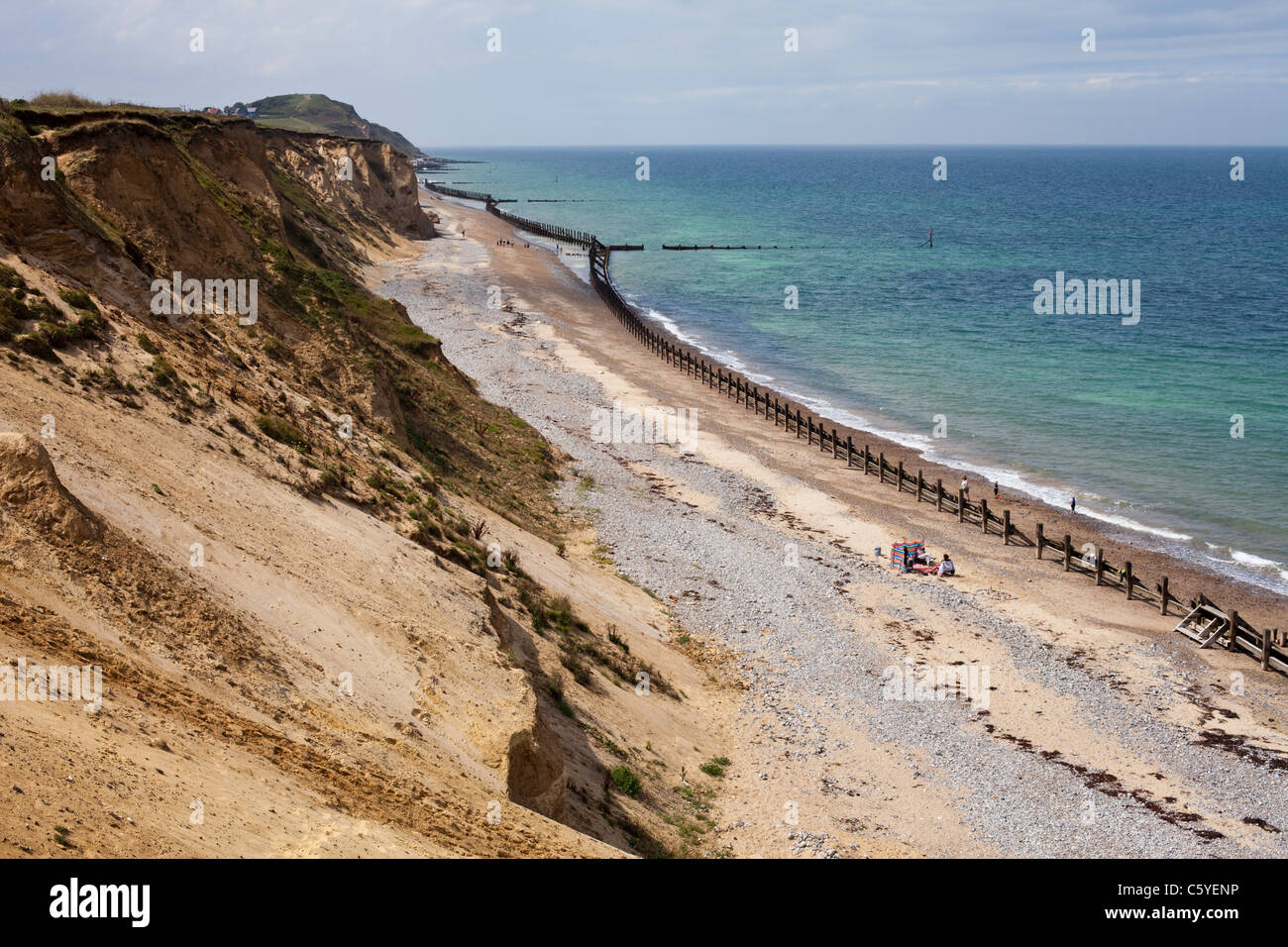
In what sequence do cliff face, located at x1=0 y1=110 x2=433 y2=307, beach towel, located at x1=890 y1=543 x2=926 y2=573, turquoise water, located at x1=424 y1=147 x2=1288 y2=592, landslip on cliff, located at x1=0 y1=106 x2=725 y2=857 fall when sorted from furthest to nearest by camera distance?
turquoise water, located at x1=424 y1=147 x2=1288 y2=592
beach towel, located at x1=890 y1=543 x2=926 y2=573
cliff face, located at x1=0 y1=110 x2=433 y2=307
landslip on cliff, located at x1=0 y1=106 x2=725 y2=857

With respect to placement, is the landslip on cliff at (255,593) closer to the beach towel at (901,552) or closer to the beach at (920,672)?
the beach at (920,672)

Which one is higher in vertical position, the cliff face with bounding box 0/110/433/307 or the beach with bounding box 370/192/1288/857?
the cliff face with bounding box 0/110/433/307

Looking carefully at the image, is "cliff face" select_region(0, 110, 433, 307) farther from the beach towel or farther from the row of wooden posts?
the row of wooden posts

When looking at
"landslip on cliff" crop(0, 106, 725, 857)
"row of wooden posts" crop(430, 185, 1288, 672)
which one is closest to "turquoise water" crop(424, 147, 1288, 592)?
"row of wooden posts" crop(430, 185, 1288, 672)

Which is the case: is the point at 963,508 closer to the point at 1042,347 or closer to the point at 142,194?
the point at 142,194

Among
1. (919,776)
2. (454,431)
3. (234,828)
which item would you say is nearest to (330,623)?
(234,828)

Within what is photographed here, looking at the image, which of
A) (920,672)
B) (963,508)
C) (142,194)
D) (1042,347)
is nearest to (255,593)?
(142,194)
